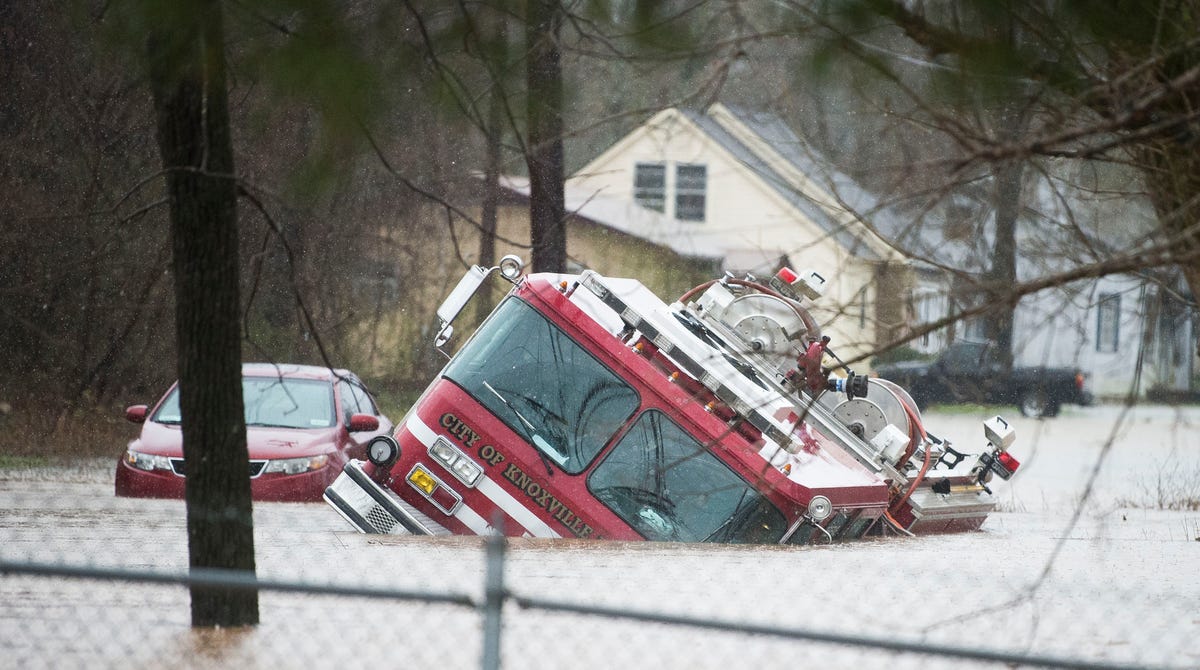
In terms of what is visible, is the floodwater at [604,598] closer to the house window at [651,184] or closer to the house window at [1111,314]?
the house window at [1111,314]

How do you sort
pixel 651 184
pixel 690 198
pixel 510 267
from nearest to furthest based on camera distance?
pixel 510 267
pixel 651 184
pixel 690 198

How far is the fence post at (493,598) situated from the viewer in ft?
14.5

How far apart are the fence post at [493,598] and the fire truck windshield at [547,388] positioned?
6.15m

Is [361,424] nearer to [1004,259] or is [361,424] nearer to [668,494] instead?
[668,494]

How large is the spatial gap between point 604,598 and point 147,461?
270 inches

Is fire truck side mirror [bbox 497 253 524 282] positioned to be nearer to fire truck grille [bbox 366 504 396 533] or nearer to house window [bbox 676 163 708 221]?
fire truck grille [bbox 366 504 396 533]

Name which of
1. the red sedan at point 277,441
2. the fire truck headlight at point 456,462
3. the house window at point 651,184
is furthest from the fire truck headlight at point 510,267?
the house window at point 651,184

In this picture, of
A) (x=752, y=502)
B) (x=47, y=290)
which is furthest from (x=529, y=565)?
(x=47, y=290)

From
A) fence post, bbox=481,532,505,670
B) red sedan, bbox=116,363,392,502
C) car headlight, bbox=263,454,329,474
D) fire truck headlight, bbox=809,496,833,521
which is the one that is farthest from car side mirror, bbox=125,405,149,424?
fence post, bbox=481,532,505,670

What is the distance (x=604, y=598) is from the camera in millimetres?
7801

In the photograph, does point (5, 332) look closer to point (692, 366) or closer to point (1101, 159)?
point (692, 366)

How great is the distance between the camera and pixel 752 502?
10688 mm

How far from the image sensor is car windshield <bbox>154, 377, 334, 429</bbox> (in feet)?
47.7

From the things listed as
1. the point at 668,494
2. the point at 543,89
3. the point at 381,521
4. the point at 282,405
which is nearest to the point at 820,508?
the point at 668,494
